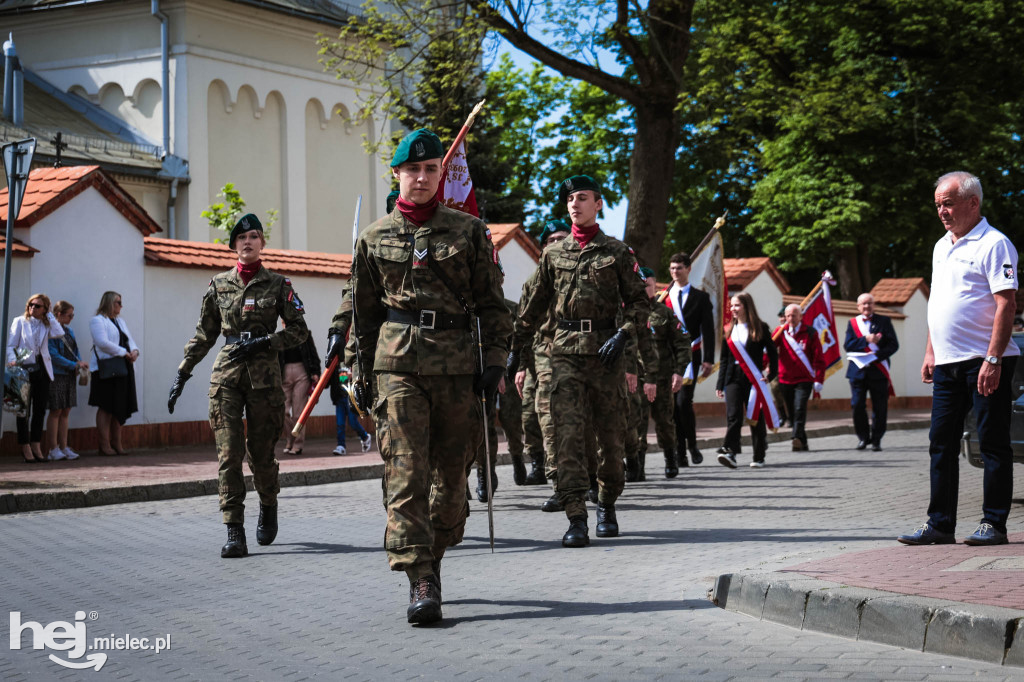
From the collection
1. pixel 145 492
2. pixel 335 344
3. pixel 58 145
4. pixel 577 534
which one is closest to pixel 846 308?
pixel 58 145

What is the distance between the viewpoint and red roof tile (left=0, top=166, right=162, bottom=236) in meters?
16.0

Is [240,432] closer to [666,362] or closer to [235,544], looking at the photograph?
[235,544]

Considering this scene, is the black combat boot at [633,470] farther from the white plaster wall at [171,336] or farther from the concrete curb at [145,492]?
the white plaster wall at [171,336]

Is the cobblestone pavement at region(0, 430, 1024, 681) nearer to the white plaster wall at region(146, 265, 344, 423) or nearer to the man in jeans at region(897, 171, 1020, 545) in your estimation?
the man in jeans at region(897, 171, 1020, 545)

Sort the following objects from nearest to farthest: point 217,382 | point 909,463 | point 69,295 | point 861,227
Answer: point 217,382 → point 909,463 → point 69,295 → point 861,227

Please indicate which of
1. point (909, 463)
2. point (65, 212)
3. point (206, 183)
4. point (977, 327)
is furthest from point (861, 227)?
point (977, 327)

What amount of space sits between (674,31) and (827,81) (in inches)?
562

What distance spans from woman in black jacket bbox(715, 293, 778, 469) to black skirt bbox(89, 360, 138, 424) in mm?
7157

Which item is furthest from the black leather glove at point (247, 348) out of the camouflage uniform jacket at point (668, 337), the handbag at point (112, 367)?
the handbag at point (112, 367)

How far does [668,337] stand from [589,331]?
465cm

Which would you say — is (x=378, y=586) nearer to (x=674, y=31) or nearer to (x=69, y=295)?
(x=69, y=295)

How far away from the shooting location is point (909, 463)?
14.8 meters

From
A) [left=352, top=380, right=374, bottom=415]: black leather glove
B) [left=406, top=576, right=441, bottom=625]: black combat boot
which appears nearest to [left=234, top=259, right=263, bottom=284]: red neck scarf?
[left=352, top=380, right=374, bottom=415]: black leather glove

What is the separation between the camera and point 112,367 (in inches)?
628
